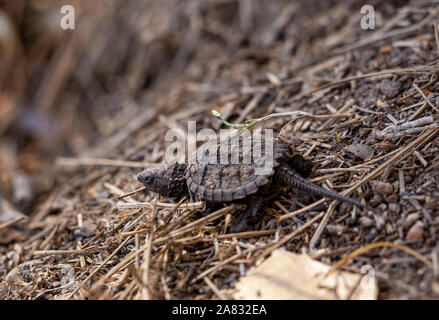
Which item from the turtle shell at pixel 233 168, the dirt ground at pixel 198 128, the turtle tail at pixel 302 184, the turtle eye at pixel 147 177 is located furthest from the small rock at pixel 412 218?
the turtle eye at pixel 147 177

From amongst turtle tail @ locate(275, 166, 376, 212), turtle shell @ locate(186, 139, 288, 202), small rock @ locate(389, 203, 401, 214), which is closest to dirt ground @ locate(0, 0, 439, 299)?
small rock @ locate(389, 203, 401, 214)

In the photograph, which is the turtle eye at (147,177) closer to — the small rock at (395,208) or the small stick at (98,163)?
the small stick at (98,163)

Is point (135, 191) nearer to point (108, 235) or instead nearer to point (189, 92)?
point (108, 235)

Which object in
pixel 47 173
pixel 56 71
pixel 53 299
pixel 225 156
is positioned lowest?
pixel 53 299

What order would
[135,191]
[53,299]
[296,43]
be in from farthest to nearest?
[296,43], [135,191], [53,299]

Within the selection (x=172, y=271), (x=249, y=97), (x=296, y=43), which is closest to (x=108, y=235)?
(x=172, y=271)
